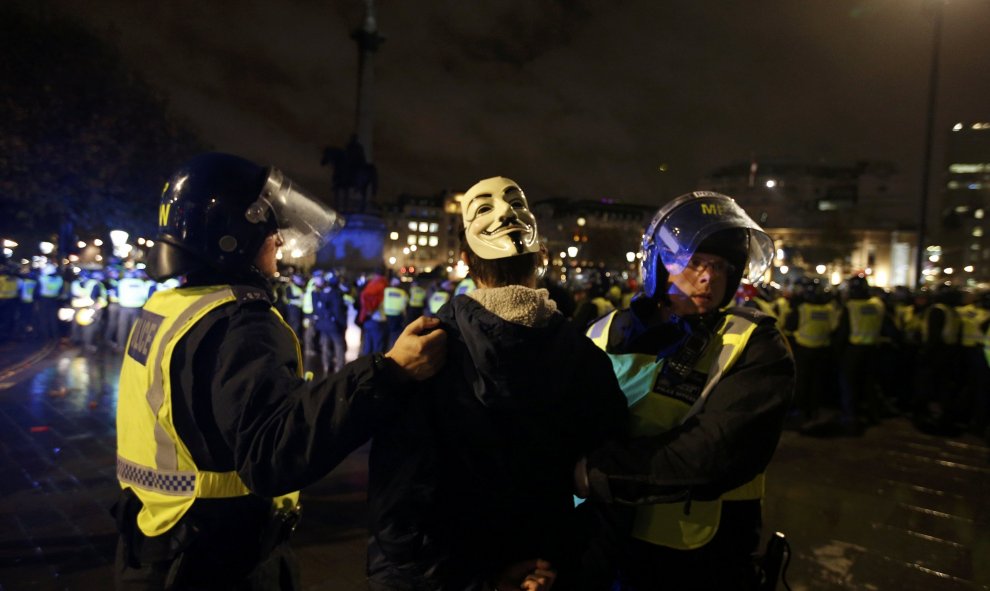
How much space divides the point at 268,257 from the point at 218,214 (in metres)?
0.21

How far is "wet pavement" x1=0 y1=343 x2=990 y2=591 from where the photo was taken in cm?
370

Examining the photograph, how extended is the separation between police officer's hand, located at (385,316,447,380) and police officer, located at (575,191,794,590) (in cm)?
49

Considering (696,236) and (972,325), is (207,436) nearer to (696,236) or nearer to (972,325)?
(696,236)

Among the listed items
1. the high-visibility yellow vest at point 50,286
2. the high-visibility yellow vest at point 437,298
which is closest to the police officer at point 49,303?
the high-visibility yellow vest at point 50,286

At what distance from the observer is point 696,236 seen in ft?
6.30

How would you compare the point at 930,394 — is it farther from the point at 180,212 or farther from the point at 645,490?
the point at 180,212

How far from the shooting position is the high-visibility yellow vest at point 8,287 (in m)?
13.1

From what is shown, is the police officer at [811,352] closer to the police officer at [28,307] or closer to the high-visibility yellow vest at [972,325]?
the high-visibility yellow vest at [972,325]

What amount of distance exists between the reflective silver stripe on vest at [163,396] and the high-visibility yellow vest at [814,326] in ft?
25.4

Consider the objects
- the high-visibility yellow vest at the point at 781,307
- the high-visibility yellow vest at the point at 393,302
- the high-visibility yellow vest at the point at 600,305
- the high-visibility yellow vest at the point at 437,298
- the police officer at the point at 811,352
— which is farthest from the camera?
the high-visibility yellow vest at the point at 437,298

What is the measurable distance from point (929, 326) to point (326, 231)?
870cm

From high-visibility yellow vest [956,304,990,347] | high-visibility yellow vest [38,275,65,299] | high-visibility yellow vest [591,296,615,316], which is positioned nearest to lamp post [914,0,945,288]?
high-visibility yellow vest [956,304,990,347]

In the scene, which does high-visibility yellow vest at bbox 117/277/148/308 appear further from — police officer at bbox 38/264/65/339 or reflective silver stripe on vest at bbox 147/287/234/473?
reflective silver stripe on vest at bbox 147/287/234/473

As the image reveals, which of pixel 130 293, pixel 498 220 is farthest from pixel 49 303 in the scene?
pixel 498 220
